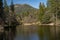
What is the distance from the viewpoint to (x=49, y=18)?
86.2m

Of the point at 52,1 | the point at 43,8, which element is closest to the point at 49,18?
the point at 52,1

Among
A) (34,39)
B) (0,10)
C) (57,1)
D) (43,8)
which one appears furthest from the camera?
(43,8)

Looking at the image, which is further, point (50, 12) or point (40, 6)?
point (40, 6)

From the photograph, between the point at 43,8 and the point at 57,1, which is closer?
the point at 57,1

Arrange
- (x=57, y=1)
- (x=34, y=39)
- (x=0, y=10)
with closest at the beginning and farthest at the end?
(x=34, y=39) → (x=0, y=10) → (x=57, y=1)

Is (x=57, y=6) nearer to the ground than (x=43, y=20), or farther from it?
farther from it

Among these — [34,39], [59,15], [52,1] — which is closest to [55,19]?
[59,15]

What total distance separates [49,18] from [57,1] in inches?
393

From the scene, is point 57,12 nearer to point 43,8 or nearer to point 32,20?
point 43,8

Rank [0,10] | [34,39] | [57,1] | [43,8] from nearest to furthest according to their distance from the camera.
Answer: [34,39]
[0,10]
[57,1]
[43,8]

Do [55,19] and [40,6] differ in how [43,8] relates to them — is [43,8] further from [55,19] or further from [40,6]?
[55,19]

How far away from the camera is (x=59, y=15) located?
3349 inches

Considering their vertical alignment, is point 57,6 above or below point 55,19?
above

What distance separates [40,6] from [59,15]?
2165cm
